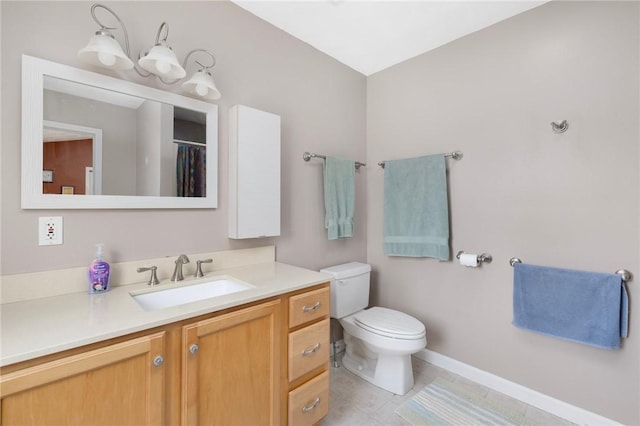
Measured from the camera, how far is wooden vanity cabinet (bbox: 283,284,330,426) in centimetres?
133

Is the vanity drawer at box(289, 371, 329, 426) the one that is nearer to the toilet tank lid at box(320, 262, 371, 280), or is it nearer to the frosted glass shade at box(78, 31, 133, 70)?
the toilet tank lid at box(320, 262, 371, 280)

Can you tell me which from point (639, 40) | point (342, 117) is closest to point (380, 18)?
point (342, 117)

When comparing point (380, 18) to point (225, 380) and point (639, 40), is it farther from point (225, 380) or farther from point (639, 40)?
point (225, 380)

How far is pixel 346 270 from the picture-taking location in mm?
2139

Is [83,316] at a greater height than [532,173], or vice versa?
[532,173]

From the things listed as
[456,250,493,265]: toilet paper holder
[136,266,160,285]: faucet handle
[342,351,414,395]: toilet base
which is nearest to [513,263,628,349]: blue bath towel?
[456,250,493,265]: toilet paper holder

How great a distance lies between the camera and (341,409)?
5.65 feet

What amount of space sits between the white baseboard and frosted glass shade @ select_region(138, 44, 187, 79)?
2.48 m

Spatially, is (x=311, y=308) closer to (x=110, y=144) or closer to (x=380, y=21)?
(x=110, y=144)

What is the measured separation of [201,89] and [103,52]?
0.41m

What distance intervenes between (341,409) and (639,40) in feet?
8.28

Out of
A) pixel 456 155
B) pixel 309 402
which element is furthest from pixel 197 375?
pixel 456 155

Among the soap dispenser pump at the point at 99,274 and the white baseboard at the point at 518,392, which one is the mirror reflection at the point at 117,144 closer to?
the soap dispenser pump at the point at 99,274

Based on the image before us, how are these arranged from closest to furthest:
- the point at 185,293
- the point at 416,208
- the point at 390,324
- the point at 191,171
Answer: the point at 185,293 → the point at 191,171 → the point at 390,324 → the point at 416,208
